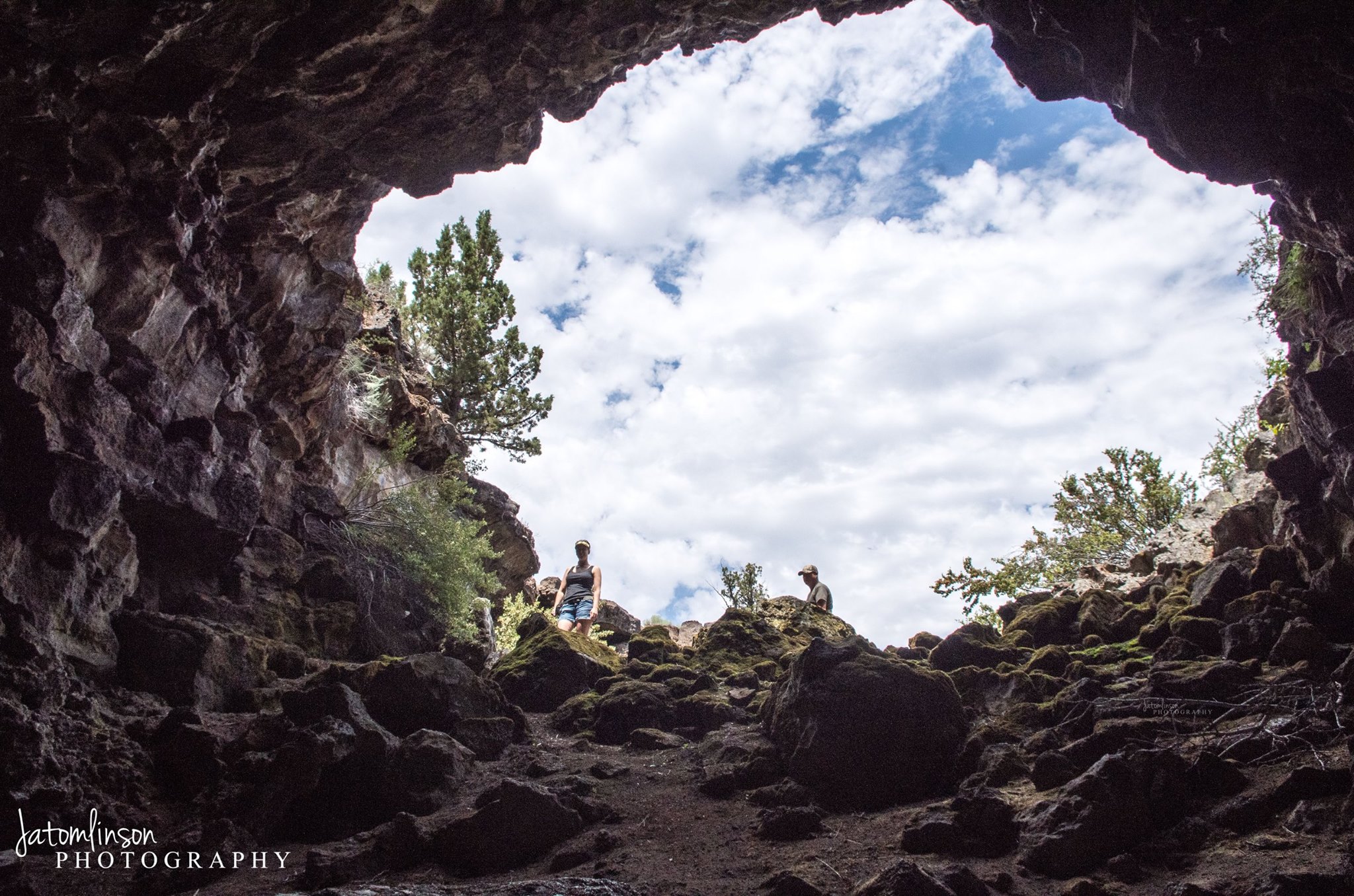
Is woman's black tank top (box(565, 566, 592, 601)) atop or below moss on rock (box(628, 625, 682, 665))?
Result: atop

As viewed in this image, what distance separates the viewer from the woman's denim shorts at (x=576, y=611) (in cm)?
1489

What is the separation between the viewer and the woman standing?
48.7ft

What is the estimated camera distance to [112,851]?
216 inches

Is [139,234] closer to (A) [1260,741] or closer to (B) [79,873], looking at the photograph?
(B) [79,873]

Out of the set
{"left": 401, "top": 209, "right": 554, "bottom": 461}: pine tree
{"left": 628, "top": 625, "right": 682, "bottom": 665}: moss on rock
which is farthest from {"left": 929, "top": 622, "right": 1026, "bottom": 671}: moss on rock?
{"left": 401, "top": 209, "right": 554, "bottom": 461}: pine tree

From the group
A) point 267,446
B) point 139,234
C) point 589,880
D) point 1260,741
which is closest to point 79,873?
point 589,880

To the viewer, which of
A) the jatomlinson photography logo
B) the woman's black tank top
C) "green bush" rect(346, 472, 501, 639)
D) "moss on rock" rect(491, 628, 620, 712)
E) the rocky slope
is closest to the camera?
the jatomlinson photography logo

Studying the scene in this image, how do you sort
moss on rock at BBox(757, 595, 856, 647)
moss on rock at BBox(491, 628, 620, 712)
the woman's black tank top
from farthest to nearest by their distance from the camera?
the woman's black tank top → moss on rock at BBox(757, 595, 856, 647) → moss on rock at BBox(491, 628, 620, 712)

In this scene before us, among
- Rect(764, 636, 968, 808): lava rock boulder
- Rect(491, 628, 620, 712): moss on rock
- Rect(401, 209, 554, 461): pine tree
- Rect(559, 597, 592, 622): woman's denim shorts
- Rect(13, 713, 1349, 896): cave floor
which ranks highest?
Rect(401, 209, 554, 461): pine tree

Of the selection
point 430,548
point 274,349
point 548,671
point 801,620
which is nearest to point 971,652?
point 801,620

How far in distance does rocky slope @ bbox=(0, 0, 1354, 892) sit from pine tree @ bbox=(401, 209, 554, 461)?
1184 centimetres

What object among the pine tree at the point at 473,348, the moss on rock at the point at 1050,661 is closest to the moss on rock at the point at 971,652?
the moss on rock at the point at 1050,661

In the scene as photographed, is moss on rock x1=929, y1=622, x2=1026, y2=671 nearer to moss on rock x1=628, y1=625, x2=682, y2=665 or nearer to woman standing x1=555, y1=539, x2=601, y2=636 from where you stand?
moss on rock x1=628, y1=625, x2=682, y2=665

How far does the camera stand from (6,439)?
6293 mm
